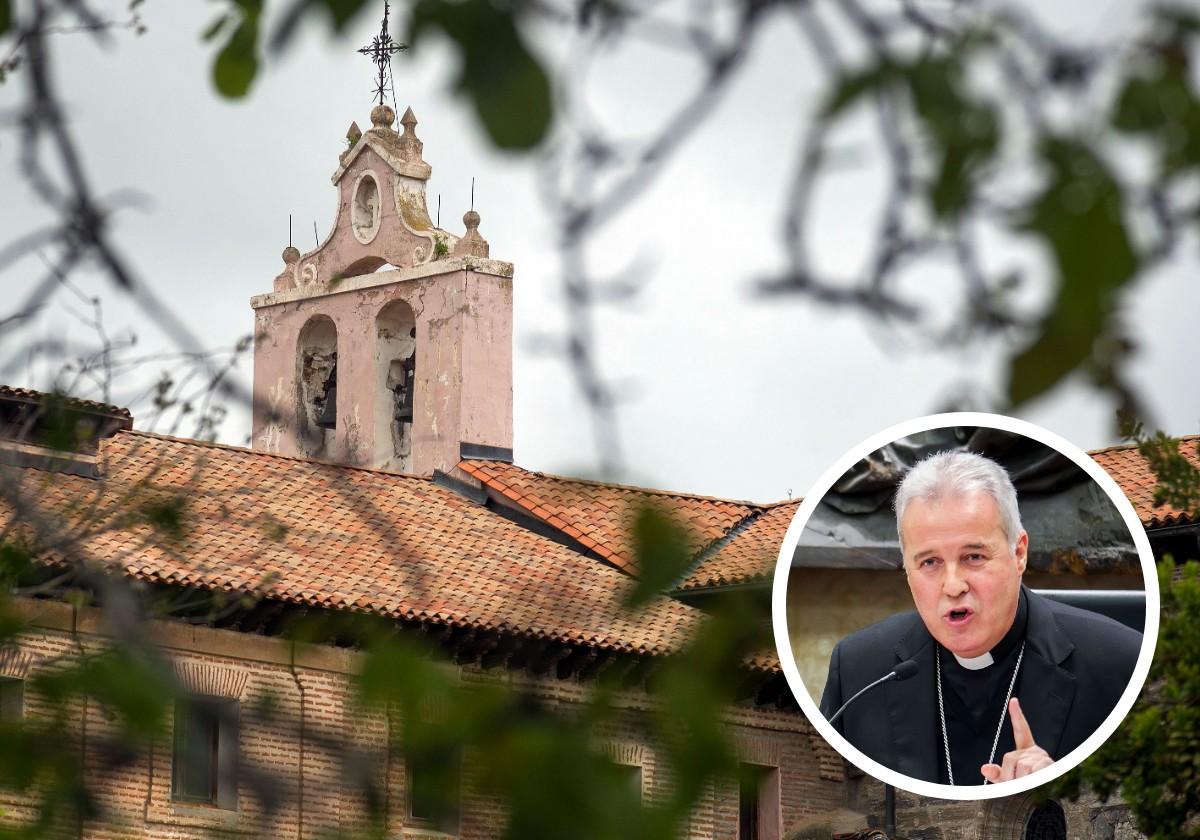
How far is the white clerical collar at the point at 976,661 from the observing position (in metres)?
9.02

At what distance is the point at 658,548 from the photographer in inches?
82.9

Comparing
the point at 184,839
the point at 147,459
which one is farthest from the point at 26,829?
the point at 147,459

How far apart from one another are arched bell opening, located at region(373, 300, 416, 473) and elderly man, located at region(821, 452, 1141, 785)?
12107mm

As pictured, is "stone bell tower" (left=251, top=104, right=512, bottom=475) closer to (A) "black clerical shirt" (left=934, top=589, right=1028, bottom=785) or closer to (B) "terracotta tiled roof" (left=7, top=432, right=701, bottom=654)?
(B) "terracotta tiled roof" (left=7, top=432, right=701, bottom=654)

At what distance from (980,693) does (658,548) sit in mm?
7189

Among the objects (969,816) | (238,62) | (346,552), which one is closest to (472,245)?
(346,552)

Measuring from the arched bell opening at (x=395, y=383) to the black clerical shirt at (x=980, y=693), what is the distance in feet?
43.0

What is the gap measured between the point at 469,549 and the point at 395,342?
5071 millimetres

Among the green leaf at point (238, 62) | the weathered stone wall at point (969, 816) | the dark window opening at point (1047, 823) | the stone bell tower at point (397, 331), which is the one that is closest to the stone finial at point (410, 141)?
the stone bell tower at point (397, 331)

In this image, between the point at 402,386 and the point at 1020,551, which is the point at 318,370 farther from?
the point at 1020,551

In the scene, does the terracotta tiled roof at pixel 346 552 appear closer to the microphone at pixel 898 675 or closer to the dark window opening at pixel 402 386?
the dark window opening at pixel 402 386

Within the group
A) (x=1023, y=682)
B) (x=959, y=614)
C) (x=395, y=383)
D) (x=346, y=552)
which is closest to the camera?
(x=959, y=614)

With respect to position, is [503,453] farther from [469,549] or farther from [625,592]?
[625,592]

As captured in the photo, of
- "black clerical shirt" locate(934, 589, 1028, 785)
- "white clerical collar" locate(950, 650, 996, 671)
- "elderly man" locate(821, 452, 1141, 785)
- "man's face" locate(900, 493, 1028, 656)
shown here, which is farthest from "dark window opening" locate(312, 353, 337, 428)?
"man's face" locate(900, 493, 1028, 656)
